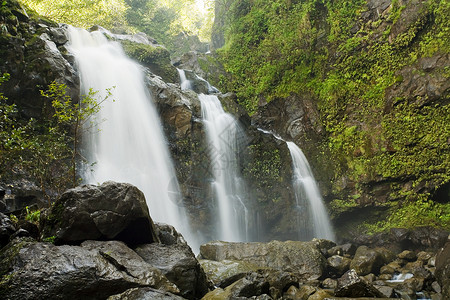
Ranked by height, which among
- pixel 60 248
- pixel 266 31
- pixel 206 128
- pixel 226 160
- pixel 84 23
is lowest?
pixel 60 248

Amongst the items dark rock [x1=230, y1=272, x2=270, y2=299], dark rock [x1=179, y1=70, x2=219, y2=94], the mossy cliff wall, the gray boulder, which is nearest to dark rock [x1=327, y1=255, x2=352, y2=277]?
the gray boulder

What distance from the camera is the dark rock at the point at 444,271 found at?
630cm

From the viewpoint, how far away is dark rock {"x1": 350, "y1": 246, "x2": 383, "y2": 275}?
29.7 feet

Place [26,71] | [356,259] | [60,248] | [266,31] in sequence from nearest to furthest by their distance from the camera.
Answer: [60,248], [356,259], [26,71], [266,31]

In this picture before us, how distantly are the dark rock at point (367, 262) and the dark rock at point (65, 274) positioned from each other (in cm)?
714

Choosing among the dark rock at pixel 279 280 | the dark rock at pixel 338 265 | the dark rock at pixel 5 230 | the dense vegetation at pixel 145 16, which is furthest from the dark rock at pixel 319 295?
the dense vegetation at pixel 145 16

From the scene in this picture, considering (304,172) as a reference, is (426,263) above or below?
below

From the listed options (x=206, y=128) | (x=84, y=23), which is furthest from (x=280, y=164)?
(x=84, y=23)

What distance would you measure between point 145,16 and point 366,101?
78.6 ft

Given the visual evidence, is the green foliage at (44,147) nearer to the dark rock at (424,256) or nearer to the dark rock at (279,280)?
the dark rock at (279,280)

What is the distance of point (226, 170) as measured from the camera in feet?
46.1

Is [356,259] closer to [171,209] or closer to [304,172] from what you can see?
[304,172]

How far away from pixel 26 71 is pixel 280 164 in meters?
11.2

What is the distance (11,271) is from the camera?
3.60 m
